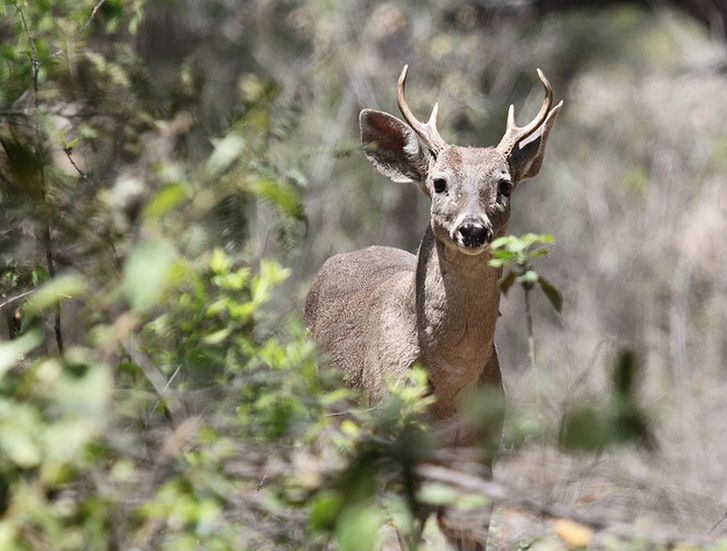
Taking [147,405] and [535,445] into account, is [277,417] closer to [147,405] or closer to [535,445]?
[147,405]

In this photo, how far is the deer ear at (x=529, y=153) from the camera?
6.42 metres

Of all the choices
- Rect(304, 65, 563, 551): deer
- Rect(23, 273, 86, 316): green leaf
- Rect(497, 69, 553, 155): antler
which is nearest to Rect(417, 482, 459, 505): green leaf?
Rect(23, 273, 86, 316): green leaf

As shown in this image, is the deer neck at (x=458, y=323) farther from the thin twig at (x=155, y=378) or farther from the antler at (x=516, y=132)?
the thin twig at (x=155, y=378)

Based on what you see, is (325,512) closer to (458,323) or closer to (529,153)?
(458,323)

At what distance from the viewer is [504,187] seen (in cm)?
616

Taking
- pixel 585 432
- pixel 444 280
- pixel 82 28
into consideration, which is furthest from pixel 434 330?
pixel 585 432

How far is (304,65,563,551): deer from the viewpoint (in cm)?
596

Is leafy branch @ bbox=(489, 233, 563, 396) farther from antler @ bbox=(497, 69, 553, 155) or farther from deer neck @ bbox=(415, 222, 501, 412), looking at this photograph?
antler @ bbox=(497, 69, 553, 155)

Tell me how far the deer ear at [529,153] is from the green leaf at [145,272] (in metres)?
3.91

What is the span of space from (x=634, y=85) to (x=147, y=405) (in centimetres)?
1522

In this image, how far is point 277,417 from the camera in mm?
3096

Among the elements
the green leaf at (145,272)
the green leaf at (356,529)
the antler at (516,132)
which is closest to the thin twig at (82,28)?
the antler at (516,132)

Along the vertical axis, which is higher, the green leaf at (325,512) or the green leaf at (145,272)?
the green leaf at (145,272)

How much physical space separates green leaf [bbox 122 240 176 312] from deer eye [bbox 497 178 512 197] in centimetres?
362
